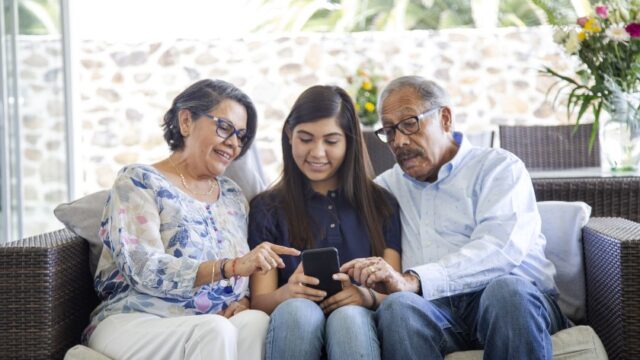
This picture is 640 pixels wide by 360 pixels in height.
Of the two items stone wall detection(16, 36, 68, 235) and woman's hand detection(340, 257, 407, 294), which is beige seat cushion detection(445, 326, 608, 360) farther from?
stone wall detection(16, 36, 68, 235)

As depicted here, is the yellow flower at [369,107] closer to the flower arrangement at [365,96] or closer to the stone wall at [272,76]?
the flower arrangement at [365,96]

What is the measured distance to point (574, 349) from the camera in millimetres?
1987

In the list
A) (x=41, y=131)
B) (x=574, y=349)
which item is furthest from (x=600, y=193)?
(x=41, y=131)

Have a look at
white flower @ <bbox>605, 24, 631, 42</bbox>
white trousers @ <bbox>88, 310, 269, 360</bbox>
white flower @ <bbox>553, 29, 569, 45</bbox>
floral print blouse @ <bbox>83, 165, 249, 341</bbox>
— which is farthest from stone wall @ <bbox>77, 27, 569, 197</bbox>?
white trousers @ <bbox>88, 310, 269, 360</bbox>

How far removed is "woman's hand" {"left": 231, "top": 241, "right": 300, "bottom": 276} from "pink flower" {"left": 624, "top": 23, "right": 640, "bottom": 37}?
70.6 inches

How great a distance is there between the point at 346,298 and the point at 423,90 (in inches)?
26.9

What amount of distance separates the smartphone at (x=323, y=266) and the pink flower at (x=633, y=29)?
169 centimetres

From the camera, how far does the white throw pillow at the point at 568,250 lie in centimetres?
230

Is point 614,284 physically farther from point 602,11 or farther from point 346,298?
point 602,11

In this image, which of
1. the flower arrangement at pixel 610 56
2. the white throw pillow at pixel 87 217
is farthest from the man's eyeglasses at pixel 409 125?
the flower arrangement at pixel 610 56

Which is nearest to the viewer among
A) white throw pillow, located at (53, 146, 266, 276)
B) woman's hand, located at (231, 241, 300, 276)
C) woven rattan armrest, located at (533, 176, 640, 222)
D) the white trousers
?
the white trousers

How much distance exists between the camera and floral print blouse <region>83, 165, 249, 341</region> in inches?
77.3

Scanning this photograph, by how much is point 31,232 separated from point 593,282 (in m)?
3.64

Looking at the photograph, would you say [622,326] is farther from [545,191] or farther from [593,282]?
[545,191]
